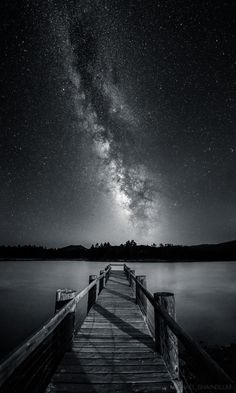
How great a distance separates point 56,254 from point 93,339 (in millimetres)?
148178

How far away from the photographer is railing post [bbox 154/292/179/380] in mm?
3889

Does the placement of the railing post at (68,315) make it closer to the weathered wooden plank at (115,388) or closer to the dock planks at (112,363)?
the dock planks at (112,363)

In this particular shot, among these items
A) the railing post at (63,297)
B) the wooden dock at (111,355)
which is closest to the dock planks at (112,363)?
the wooden dock at (111,355)

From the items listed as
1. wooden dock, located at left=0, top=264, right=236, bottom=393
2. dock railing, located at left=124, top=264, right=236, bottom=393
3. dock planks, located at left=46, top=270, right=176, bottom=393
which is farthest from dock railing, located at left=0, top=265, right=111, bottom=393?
dock railing, located at left=124, top=264, right=236, bottom=393

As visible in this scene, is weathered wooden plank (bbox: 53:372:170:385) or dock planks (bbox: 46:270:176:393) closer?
dock planks (bbox: 46:270:176:393)

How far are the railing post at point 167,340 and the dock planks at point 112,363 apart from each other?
134 millimetres

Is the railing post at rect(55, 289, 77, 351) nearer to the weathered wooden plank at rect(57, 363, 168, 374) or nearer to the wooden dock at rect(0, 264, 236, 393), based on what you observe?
the wooden dock at rect(0, 264, 236, 393)

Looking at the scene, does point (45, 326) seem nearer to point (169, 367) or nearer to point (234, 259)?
point (169, 367)

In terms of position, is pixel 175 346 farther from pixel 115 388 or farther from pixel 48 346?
pixel 48 346

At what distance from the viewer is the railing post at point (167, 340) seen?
3889mm

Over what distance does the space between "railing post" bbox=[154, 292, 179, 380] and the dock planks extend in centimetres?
13

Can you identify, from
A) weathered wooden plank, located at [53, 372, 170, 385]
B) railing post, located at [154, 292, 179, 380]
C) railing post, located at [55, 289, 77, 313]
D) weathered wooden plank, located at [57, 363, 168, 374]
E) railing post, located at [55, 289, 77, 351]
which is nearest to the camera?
weathered wooden plank, located at [53, 372, 170, 385]

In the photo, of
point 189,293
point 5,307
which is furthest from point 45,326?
point 189,293

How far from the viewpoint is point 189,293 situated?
119 ft
